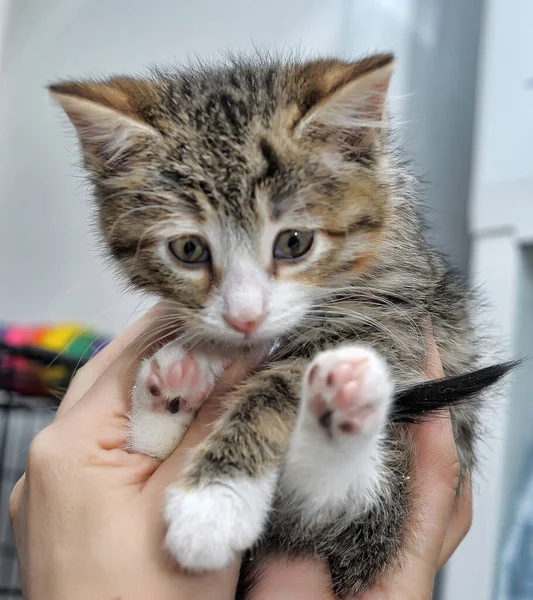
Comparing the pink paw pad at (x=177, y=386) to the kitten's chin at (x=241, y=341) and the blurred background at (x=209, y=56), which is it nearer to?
the kitten's chin at (x=241, y=341)

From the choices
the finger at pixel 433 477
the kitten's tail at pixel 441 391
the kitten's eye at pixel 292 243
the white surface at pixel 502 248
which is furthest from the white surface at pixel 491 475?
the kitten's eye at pixel 292 243

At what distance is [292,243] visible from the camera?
95 cm

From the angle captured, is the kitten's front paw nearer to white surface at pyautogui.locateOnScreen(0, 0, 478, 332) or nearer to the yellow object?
the yellow object

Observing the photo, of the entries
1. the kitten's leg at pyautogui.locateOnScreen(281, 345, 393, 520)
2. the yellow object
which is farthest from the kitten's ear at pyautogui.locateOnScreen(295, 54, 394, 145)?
the yellow object

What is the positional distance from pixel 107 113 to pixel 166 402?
482mm

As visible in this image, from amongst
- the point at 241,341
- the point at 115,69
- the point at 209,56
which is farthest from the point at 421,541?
the point at 115,69

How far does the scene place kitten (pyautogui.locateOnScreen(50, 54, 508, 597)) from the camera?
0.85 meters

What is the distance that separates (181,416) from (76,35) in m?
2.00

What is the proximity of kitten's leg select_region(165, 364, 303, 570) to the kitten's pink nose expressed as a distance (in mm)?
90

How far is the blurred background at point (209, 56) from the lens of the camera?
5.54 ft

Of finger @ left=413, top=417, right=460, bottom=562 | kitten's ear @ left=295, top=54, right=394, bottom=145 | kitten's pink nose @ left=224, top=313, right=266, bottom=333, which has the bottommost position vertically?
finger @ left=413, top=417, right=460, bottom=562

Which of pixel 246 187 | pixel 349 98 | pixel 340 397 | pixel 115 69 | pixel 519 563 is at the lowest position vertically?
pixel 519 563

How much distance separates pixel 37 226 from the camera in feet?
8.00

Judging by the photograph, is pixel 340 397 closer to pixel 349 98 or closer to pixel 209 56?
pixel 349 98
